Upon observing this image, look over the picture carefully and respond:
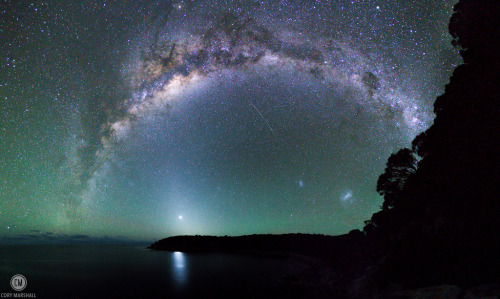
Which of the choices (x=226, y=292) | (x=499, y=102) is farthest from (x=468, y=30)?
(x=226, y=292)

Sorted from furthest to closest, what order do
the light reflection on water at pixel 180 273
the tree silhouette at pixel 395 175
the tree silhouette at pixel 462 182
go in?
the light reflection on water at pixel 180 273, the tree silhouette at pixel 395 175, the tree silhouette at pixel 462 182

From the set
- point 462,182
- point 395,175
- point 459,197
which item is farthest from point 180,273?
point 462,182

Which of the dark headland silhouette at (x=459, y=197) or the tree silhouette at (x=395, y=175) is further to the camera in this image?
the tree silhouette at (x=395, y=175)

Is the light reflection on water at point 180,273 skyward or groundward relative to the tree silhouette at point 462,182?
groundward

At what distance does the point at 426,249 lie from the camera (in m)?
16.2

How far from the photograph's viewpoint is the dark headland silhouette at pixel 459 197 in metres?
13.6

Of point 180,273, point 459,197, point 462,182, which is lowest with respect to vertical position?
point 180,273

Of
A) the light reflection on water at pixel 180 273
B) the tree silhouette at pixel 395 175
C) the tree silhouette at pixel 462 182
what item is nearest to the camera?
the tree silhouette at pixel 462 182

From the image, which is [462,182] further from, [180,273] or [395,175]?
[180,273]

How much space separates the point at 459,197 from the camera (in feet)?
52.6

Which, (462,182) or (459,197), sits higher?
(462,182)

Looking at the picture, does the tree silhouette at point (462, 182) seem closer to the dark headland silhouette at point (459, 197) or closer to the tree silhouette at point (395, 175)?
the dark headland silhouette at point (459, 197)

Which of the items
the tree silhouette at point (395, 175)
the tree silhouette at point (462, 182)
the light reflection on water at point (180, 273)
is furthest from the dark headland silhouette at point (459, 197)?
the light reflection on water at point (180, 273)

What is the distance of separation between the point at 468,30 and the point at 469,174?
1146 cm
